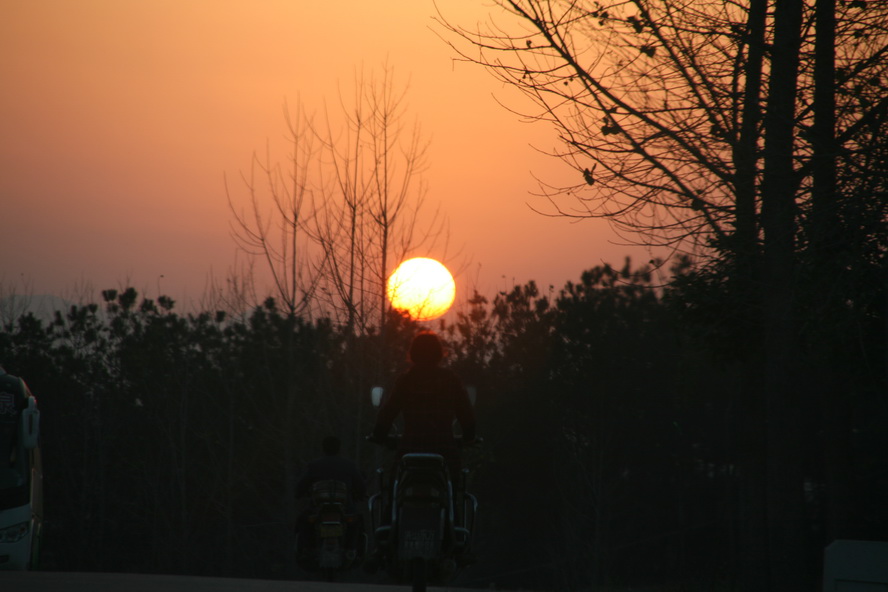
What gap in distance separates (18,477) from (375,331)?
12.3 metres

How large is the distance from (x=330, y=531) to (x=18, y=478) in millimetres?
4653

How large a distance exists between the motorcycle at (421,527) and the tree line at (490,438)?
35.8 m

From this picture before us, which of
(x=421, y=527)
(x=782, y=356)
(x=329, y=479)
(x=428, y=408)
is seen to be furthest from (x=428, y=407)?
(x=329, y=479)

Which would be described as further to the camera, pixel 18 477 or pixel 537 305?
pixel 537 305

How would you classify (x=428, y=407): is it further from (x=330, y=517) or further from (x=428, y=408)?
(x=330, y=517)

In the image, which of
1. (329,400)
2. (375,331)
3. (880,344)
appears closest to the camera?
(880,344)

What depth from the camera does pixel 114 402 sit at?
1993 inches

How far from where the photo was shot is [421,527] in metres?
6.76

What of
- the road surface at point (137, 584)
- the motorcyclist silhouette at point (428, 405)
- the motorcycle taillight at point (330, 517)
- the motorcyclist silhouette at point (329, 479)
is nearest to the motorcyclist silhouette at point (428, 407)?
the motorcyclist silhouette at point (428, 405)

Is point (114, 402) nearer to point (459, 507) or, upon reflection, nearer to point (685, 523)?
point (685, 523)

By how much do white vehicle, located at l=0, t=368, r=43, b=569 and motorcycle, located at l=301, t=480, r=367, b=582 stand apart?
3942 mm

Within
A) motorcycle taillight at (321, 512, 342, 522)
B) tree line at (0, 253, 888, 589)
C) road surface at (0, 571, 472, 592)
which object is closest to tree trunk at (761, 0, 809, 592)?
road surface at (0, 571, 472, 592)

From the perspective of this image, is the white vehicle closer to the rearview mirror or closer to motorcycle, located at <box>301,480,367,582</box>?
the rearview mirror

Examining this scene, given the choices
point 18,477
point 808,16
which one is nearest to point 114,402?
point 18,477
